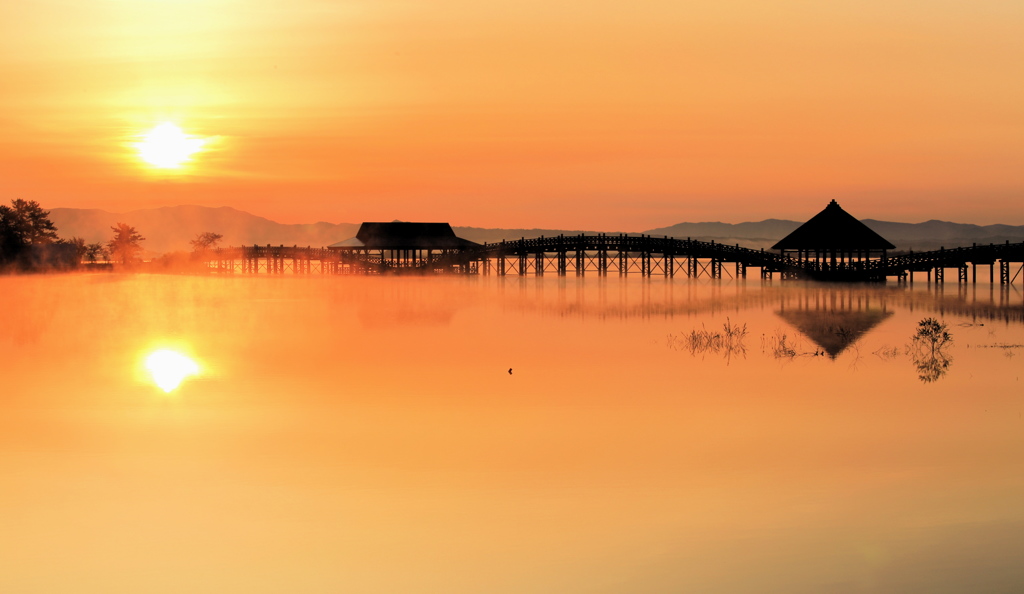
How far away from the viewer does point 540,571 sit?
850 cm

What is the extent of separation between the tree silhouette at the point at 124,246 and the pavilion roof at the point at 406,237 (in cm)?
2169

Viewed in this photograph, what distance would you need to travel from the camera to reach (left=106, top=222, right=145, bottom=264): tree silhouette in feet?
322

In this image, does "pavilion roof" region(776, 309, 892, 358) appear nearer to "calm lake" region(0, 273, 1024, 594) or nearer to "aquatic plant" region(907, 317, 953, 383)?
"calm lake" region(0, 273, 1024, 594)

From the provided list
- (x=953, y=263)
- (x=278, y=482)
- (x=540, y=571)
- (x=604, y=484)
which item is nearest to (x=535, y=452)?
(x=604, y=484)

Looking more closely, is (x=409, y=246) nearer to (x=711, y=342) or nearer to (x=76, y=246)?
(x=76, y=246)

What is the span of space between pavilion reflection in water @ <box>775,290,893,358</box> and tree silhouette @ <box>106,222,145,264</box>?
67.7m

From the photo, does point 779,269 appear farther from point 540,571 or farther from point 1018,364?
point 540,571

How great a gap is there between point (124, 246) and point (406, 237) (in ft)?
95.1

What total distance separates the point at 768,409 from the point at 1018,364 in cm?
858

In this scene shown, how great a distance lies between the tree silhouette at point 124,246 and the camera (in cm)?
9825

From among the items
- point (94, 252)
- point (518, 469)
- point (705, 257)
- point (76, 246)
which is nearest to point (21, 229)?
point (76, 246)

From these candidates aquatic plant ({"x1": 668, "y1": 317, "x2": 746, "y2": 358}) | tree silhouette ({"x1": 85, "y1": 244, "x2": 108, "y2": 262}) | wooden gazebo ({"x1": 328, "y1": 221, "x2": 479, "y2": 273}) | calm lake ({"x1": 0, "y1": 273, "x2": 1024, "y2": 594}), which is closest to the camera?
calm lake ({"x1": 0, "y1": 273, "x2": 1024, "y2": 594})

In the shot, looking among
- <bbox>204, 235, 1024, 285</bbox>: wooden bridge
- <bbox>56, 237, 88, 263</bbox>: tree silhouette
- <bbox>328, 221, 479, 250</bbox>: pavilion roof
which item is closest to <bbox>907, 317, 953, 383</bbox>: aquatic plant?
<bbox>204, 235, 1024, 285</bbox>: wooden bridge

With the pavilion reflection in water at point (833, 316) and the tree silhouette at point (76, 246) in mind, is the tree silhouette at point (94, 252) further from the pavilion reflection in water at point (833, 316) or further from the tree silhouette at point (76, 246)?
the pavilion reflection in water at point (833, 316)
